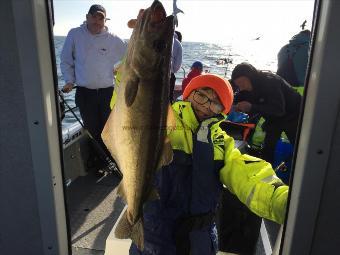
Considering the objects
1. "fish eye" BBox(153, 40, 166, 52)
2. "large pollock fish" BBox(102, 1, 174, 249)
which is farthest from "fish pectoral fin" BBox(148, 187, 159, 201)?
"fish eye" BBox(153, 40, 166, 52)

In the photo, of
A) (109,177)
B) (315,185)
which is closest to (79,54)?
(109,177)

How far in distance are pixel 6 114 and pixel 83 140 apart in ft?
12.9

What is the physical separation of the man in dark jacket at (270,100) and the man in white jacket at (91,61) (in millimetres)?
1810

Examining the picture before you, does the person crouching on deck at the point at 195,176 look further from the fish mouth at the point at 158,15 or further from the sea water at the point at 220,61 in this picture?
the sea water at the point at 220,61

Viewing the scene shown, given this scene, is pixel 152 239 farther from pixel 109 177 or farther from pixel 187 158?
pixel 109 177

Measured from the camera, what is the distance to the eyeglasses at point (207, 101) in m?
2.21

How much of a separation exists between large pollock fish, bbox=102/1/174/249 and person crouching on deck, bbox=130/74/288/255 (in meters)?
0.34

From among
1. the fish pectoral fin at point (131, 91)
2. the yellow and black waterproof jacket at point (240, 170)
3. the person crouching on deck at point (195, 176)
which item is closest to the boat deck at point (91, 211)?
the person crouching on deck at point (195, 176)

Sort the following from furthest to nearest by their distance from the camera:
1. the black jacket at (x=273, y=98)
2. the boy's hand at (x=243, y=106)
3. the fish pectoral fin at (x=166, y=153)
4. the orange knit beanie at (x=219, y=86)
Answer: the boy's hand at (x=243, y=106), the black jacket at (x=273, y=98), the orange knit beanie at (x=219, y=86), the fish pectoral fin at (x=166, y=153)

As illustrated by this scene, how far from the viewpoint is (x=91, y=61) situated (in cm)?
464

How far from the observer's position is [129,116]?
1594 mm

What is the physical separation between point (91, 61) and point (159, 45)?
3344 mm

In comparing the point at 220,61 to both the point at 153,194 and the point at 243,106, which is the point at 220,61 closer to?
the point at 243,106

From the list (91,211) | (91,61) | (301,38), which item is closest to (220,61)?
(301,38)
